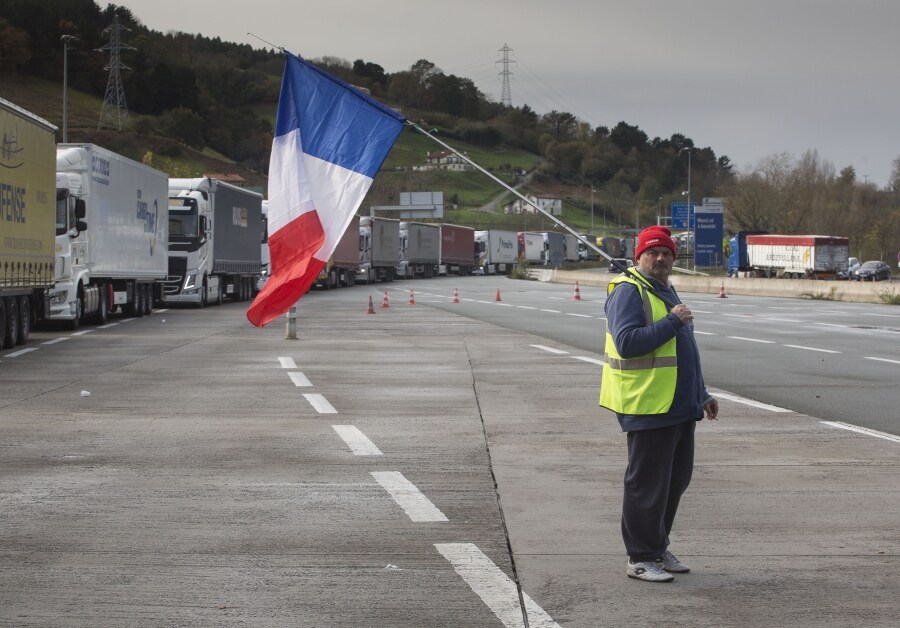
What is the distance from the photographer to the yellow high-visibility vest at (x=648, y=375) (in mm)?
Result: 6711

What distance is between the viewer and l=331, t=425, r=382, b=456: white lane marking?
11266mm

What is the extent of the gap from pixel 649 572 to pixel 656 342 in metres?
1.09

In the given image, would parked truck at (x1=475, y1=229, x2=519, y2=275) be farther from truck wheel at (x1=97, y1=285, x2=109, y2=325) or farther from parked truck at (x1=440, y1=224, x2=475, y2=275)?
truck wheel at (x1=97, y1=285, x2=109, y2=325)

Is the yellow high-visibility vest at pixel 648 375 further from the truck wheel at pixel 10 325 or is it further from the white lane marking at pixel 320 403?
the truck wheel at pixel 10 325

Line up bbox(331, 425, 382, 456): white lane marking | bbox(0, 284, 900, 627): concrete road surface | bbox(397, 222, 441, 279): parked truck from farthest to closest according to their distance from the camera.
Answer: bbox(397, 222, 441, 279): parked truck
bbox(331, 425, 382, 456): white lane marking
bbox(0, 284, 900, 627): concrete road surface

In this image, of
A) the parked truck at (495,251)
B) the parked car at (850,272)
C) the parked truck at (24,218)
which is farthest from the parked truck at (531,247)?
the parked truck at (24,218)

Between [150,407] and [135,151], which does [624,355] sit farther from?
[135,151]

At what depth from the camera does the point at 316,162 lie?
10.9 metres

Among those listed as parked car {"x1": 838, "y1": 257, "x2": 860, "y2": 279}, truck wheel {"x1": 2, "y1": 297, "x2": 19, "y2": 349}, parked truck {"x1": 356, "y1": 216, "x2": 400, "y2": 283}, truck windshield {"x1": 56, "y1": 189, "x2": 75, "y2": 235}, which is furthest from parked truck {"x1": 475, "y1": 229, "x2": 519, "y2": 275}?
truck wheel {"x1": 2, "y1": 297, "x2": 19, "y2": 349}

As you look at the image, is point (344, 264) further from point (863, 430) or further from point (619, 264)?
point (619, 264)

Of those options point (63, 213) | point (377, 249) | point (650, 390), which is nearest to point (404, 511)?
point (650, 390)

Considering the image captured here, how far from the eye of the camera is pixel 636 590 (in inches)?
260

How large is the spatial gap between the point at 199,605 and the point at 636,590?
198 cm

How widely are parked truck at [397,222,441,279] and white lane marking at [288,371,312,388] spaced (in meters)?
68.8
